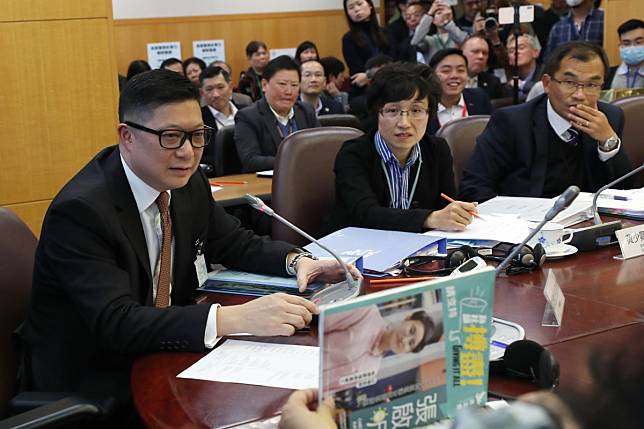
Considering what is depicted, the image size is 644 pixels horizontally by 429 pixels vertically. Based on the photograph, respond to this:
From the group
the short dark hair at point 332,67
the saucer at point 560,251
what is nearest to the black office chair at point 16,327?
the saucer at point 560,251

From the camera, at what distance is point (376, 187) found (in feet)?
9.41

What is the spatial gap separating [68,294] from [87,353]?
0.54 feet

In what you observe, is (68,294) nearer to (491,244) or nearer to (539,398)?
(491,244)

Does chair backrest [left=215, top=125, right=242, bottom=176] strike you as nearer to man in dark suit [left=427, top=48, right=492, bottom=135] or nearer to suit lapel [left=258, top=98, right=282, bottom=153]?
suit lapel [left=258, top=98, right=282, bottom=153]

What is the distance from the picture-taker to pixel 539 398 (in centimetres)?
73

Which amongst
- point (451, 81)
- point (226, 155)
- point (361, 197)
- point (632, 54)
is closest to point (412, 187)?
point (361, 197)

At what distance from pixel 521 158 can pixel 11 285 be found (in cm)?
200

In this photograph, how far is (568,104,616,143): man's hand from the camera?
308 centimetres

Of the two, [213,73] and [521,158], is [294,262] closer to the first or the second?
[521,158]

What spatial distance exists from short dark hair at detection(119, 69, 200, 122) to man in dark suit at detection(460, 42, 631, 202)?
59.0 inches

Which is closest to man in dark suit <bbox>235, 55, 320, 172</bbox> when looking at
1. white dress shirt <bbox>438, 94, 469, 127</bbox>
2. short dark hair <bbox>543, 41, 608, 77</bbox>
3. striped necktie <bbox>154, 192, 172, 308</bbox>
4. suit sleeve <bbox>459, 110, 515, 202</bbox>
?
white dress shirt <bbox>438, 94, 469, 127</bbox>

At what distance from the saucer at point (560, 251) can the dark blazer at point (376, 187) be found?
0.42 m

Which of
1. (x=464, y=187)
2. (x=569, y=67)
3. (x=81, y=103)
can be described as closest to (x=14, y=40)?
(x=81, y=103)

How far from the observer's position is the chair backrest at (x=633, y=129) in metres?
3.62
